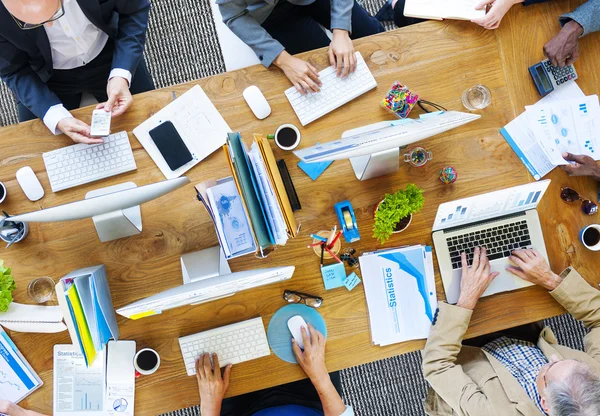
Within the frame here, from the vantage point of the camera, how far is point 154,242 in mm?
1636

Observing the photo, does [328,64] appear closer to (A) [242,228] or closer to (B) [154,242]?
(A) [242,228]

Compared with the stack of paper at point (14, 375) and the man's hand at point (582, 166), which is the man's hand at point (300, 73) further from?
the stack of paper at point (14, 375)

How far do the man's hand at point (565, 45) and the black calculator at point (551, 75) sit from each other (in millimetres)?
19

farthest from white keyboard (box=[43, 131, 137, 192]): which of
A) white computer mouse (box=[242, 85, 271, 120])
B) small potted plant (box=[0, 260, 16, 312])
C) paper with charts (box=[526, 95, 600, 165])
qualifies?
paper with charts (box=[526, 95, 600, 165])

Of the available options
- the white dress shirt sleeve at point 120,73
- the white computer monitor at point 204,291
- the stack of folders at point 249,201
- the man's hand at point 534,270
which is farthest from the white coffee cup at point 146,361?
the man's hand at point 534,270

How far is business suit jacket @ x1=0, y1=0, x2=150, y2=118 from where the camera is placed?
1.59 m

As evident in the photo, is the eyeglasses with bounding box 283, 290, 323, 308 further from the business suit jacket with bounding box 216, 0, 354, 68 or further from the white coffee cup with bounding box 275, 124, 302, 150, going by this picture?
the business suit jacket with bounding box 216, 0, 354, 68

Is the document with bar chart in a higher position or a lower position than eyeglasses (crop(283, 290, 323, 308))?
lower

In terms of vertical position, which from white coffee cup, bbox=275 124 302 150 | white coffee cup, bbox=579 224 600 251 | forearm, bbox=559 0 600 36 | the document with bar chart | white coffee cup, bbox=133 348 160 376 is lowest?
the document with bar chart

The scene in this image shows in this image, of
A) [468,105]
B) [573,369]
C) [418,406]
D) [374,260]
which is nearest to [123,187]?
[374,260]

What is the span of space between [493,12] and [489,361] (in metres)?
1.20

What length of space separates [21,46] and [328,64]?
1045mm

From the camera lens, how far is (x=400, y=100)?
1.60 metres

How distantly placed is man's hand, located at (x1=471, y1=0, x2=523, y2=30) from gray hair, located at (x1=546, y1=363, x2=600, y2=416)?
1164 mm
